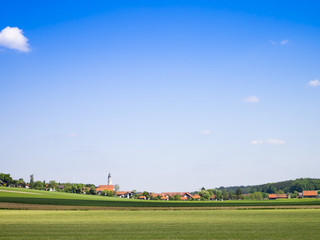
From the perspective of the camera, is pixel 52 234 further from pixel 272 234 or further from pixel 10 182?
pixel 10 182

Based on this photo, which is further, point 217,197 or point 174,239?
point 217,197

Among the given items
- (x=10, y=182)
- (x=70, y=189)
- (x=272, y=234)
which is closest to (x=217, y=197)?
(x=70, y=189)

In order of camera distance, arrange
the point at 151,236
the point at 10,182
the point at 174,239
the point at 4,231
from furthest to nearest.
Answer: the point at 10,182 → the point at 4,231 → the point at 151,236 → the point at 174,239

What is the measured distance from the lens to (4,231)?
21.8m

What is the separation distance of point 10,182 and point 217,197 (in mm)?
125474

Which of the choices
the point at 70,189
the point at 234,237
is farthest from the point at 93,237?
the point at 70,189

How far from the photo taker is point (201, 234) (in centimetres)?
2064

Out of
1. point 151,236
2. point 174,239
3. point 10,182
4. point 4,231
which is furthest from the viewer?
point 10,182

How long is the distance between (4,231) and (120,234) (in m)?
8.00

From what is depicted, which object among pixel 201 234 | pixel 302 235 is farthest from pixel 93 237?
pixel 302 235

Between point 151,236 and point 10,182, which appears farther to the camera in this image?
point 10,182

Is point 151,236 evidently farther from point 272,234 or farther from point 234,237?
point 272,234

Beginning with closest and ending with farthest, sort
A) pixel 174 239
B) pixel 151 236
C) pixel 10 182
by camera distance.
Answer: pixel 174 239
pixel 151 236
pixel 10 182

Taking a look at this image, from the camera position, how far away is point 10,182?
19325 centimetres
